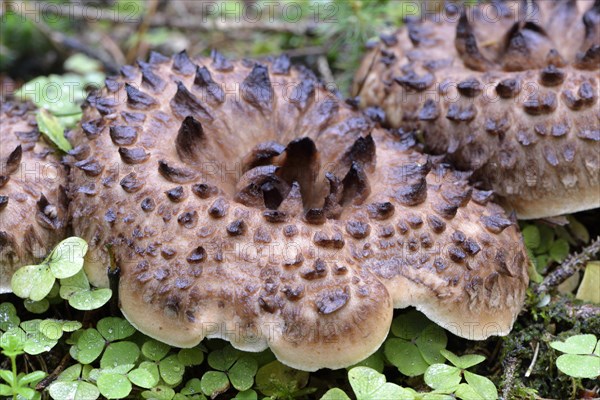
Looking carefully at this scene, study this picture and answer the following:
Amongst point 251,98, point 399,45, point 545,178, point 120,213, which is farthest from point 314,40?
point 120,213

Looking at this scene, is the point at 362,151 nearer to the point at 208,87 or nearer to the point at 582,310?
the point at 208,87

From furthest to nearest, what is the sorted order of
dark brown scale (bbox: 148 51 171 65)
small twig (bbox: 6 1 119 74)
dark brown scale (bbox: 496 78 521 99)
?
small twig (bbox: 6 1 119 74)
dark brown scale (bbox: 148 51 171 65)
dark brown scale (bbox: 496 78 521 99)

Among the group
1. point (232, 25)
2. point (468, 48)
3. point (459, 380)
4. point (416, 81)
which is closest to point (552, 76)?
point (468, 48)

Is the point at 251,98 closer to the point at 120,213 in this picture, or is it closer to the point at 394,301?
the point at 120,213

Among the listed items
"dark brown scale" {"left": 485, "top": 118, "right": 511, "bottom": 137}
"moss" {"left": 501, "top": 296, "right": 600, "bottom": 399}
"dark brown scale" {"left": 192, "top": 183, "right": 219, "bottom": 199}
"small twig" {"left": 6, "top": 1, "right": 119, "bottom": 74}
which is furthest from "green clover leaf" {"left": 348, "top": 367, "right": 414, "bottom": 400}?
"small twig" {"left": 6, "top": 1, "right": 119, "bottom": 74}

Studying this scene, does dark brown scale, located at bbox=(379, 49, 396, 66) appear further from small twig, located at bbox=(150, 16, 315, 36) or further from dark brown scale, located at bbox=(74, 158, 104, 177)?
small twig, located at bbox=(150, 16, 315, 36)

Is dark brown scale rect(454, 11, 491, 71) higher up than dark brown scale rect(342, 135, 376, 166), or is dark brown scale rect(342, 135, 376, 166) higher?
dark brown scale rect(454, 11, 491, 71)
